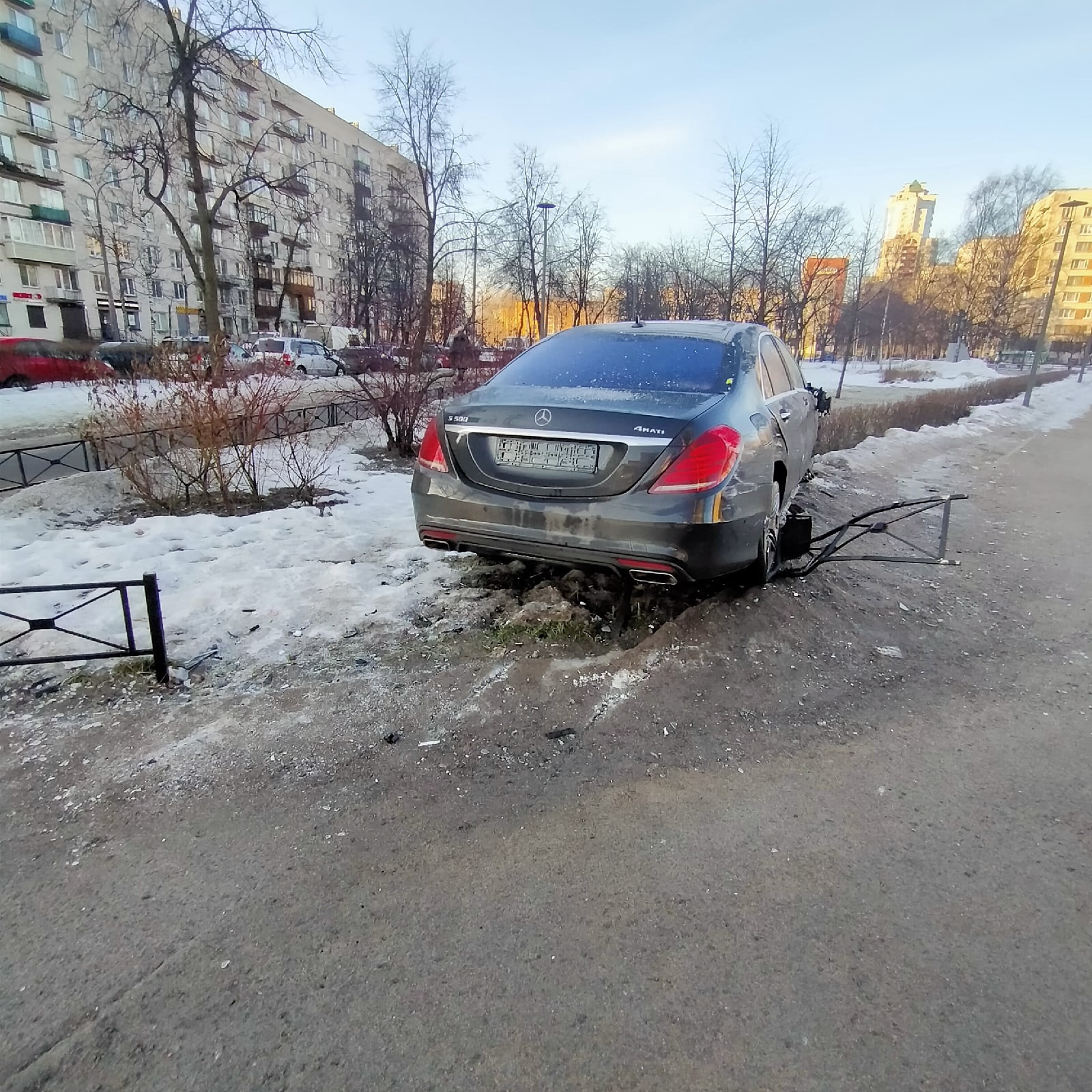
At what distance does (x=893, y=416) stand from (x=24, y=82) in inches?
2226

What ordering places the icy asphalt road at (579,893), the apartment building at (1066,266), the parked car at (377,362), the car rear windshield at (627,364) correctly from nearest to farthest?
the icy asphalt road at (579,893) < the car rear windshield at (627,364) < the parked car at (377,362) < the apartment building at (1066,266)

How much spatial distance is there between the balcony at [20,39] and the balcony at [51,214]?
368 inches

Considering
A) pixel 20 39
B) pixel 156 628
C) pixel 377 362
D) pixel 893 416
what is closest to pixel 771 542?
pixel 156 628

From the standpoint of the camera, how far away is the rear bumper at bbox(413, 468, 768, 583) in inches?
119

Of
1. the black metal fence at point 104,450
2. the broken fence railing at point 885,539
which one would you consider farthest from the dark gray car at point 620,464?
the black metal fence at point 104,450

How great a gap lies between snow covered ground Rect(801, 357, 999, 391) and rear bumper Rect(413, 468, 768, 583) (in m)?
32.4

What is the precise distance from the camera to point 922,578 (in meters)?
4.91

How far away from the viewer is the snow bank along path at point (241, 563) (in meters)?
3.72

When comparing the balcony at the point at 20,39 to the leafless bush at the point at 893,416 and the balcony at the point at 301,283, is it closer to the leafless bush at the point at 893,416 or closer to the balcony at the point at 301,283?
the balcony at the point at 301,283

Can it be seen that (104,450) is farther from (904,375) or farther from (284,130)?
(904,375)

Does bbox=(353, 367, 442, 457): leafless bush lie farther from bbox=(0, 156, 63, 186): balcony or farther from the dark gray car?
bbox=(0, 156, 63, 186): balcony

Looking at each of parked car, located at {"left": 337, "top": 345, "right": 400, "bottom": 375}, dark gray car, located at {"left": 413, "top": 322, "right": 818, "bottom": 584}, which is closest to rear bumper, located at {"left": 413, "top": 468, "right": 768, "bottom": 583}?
dark gray car, located at {"left": 413, "top": 322, "right": 818, "bottom": 584}

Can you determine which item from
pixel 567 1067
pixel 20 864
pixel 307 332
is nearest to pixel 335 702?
pixel 20 864

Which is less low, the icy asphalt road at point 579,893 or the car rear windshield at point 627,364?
the car rear windshield at point 627,364
